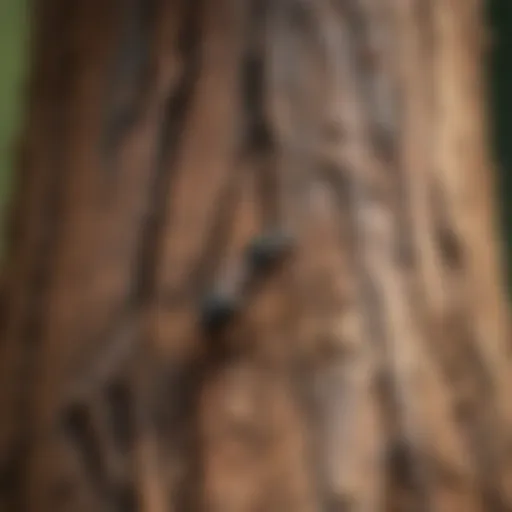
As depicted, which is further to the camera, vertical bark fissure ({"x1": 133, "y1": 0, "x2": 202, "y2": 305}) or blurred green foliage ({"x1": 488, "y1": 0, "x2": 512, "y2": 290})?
blurred green foliage ({"x1": 488, "y1": 0, "x2": 512, "y2": 290})

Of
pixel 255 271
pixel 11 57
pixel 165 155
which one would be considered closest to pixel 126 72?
pixel 165 155

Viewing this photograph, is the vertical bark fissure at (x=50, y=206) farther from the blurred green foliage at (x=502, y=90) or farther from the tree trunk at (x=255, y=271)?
the blurred green foliage at (x=502, y=90)

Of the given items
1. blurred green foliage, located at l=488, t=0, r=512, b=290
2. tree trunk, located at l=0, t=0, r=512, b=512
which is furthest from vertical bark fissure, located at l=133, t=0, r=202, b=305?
blurred green foliage, located at l=488, t=0, r=512, b=290

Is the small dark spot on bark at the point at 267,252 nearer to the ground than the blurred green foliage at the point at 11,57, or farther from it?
nearer to the ground

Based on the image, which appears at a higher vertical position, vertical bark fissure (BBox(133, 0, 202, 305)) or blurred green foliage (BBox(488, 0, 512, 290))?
blurred green foliage (BBox(488, 0, 512, 290))

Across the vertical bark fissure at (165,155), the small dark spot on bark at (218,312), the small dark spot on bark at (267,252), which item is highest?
the vertical bark fissure at (165,155)

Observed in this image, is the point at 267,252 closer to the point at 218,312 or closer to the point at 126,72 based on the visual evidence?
the point at 218,312

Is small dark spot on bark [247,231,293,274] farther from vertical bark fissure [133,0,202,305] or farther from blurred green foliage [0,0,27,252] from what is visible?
blurred green foliage [0,0,27,252]

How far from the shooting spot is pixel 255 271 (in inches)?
23.1

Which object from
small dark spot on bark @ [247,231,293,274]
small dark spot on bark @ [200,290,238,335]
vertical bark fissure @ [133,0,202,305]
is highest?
vertical bark fissure @ [133,0,202,305]

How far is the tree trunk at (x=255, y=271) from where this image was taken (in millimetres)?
565

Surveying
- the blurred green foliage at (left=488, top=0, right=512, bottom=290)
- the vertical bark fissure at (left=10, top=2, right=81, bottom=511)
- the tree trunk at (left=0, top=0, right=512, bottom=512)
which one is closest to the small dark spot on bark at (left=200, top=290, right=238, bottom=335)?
the tree trunk at (left=0, top=0, right=512, bottom=512)

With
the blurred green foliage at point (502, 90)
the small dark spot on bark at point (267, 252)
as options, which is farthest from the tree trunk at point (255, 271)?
the blurred green foliage at point (502, 90)

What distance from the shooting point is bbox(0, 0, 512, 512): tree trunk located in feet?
1.85
